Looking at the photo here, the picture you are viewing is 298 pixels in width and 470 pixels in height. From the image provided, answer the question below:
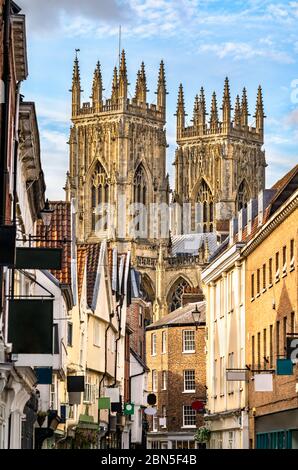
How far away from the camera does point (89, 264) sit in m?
60.5

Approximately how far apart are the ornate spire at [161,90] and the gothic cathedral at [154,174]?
12cm

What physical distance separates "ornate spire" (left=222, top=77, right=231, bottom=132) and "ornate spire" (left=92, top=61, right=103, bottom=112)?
18.1 m

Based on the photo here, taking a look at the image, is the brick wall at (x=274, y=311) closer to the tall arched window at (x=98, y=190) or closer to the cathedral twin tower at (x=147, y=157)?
the cathedral twin tower at (x=147, y=157)

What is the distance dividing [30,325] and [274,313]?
26642mm

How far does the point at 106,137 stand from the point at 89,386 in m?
114

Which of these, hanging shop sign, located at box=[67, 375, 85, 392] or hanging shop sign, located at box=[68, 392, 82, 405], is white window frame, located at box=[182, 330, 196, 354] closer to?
hanging shop sign, located at box=[68, 392, 82, 405]

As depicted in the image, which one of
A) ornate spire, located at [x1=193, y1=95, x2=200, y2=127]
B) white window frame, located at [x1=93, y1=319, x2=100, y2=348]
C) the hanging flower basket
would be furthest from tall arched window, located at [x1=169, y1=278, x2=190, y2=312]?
white window frame, located at [x1=93, y1=319, x2=100, y2=348]

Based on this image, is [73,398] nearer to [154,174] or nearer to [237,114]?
[154,174]

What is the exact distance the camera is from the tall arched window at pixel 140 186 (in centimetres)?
16888

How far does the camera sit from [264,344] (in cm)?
5094

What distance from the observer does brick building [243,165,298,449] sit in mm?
44438

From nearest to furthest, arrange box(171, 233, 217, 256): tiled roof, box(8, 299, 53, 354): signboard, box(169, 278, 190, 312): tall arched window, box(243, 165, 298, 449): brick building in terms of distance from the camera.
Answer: box(8, 299, 53, 354): signboard, box(243, 165, 298, 449): brick building, box(169, 278, 190, 312): tall arched window, box(171, 233, 217, 256): tiled roof

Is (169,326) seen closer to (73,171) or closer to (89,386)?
(89,386)
